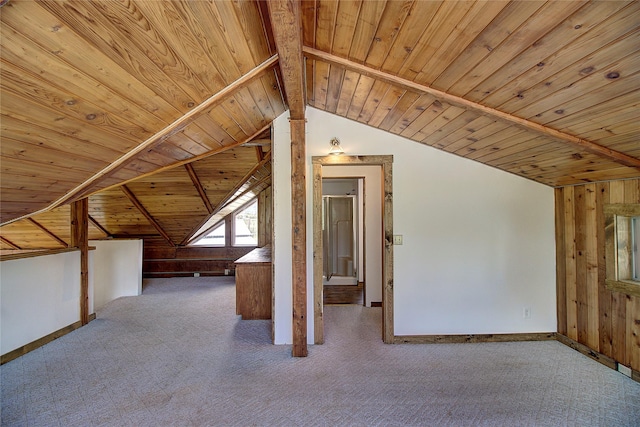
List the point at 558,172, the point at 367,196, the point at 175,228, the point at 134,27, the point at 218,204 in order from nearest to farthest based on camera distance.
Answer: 1. the point at 134,27
2. the point at 558,172
3. the point at 367,196
4. the point at 218,204
5. the point at 175,228

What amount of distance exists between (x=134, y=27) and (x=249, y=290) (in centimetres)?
319

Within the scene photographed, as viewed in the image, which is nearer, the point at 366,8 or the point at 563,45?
the point at 563,45

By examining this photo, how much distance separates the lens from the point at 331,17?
156 cm

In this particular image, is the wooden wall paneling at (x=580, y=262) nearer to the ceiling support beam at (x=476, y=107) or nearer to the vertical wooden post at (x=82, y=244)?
the ceiling support beam at (x=476, y=107)

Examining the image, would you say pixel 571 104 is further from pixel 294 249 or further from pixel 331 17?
pixel 294 249

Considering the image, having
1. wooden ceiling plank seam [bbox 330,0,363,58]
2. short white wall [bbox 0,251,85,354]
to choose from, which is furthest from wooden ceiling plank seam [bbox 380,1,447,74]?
short white wall [bbox 0,251,85,354]

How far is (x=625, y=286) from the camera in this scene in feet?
7.88

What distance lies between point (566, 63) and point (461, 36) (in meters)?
0.51

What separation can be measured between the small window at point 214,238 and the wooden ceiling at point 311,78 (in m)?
4.13

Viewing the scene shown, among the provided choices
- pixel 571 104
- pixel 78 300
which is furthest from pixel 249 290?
pixel 571 104

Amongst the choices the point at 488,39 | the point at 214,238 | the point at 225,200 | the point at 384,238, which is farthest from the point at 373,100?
the point at 214,238

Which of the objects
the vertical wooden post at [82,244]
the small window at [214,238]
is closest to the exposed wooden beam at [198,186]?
the vertical wooden post at [82,244]

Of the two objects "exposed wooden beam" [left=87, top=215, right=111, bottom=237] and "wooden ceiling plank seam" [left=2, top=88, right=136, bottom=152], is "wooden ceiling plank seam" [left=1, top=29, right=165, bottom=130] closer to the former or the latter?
"wooden ceiling plank seam" [left=2, top=88, right=136, bottom=152]

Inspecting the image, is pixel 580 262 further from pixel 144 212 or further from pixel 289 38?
pixel 144 212
